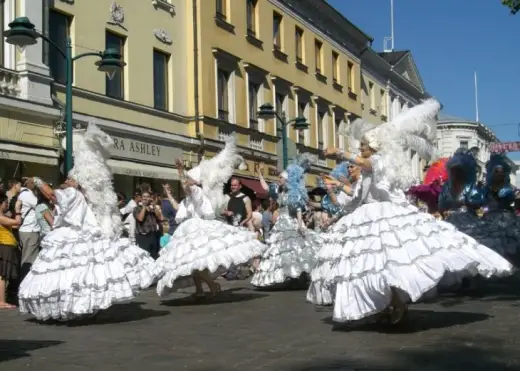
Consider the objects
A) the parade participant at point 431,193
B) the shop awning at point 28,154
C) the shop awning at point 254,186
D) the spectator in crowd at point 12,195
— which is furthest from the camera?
the shop awning at point 254,186

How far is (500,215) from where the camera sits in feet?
35.8

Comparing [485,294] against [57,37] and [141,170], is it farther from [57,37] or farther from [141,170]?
[57,37]

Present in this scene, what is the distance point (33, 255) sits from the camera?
37.0 feet

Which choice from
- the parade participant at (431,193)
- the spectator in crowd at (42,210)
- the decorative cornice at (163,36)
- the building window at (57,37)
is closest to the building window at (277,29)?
Answer: the decorative cornice at (163,36)

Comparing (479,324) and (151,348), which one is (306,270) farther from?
(151,348)

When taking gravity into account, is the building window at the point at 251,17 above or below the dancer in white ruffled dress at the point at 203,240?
above

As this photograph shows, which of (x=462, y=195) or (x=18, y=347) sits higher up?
(x=462, y=195)

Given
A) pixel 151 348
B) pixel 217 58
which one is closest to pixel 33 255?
pixel 151 348

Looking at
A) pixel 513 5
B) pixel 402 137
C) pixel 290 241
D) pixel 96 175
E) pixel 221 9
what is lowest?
pixel 290 241

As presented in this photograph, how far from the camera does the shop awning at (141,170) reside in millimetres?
19547

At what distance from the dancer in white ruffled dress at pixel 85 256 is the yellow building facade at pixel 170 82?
7683mm

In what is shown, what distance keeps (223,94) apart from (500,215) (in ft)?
51.8

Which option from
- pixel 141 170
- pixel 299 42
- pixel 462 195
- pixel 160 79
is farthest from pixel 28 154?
pixel 299 42

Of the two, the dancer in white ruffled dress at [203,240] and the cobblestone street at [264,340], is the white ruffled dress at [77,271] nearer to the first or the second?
the cobblestone street at [264,340]
